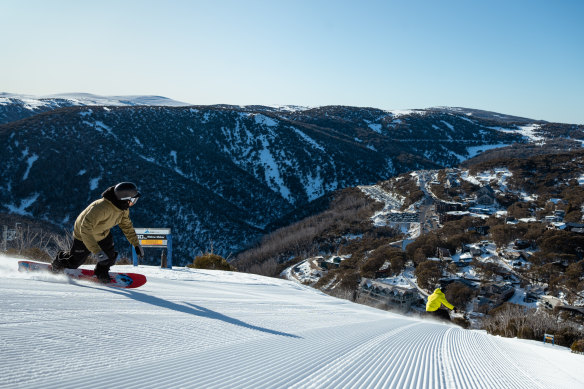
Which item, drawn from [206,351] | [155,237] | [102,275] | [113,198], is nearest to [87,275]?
[102,275]

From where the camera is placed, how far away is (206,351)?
293 centimetres

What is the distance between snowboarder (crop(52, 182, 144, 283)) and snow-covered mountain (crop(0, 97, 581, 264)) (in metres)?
38.2

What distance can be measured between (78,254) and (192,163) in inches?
3481

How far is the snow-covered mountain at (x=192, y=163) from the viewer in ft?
211

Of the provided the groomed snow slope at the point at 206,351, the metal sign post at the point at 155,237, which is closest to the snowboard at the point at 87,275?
the groomed snow slope at the point at 206,351

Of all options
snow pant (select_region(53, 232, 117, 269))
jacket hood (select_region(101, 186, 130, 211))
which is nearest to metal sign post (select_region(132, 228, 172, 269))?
snow pant (select_region(53, 232, 117, 269))

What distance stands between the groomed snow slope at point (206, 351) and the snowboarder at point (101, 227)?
0.96ft

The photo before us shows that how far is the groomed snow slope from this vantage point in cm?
223

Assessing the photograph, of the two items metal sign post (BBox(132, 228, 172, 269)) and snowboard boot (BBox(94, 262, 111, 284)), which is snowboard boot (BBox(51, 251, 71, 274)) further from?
metal sign post (BBox(132, 228, 172, 269))

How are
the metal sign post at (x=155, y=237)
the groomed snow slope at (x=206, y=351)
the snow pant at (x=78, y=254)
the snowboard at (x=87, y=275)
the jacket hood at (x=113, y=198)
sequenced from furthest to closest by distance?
1. the metal sign post at (x=155, y=237)
2. the snowboard at (x=87, y=275)
3. the snow pant at (x=78, y=254)
4. the jacket hood at (x=113, y=198)
5. the groomed snow slope at (x=206, y=351)

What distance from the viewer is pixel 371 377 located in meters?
3.01

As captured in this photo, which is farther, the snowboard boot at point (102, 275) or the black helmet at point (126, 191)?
the snowboard boot at point (102, 275)

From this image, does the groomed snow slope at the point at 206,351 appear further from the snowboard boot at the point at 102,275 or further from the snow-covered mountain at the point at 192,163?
the snow-covered mountain at the point at 192,163

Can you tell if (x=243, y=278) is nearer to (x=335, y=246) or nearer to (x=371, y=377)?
(x=371, y=377)
